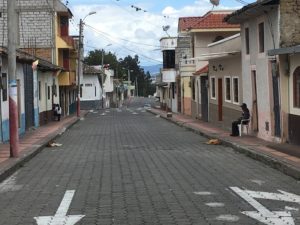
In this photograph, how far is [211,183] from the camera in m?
11.6

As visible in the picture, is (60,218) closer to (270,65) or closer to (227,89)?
(270,65)

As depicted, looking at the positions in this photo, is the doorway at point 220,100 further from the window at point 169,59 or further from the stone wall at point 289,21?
the window at point 169,59

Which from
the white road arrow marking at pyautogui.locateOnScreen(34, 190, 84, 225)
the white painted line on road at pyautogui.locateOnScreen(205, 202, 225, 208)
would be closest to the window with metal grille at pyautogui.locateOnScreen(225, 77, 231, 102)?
the white painted line on road at pyautogui.locateOnScreen(205, 202, 225, 208)

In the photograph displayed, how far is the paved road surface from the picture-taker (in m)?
8.49

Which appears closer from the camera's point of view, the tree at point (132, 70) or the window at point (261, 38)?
the window at point (261, 38)

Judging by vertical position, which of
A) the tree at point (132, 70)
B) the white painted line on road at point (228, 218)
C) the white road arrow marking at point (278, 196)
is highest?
the tree at point (132, 70)

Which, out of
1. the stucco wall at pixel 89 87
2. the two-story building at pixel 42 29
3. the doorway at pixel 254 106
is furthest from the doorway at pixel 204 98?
the stucco wall at pixel 89 87

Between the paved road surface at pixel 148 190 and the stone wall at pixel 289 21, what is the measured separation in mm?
3895

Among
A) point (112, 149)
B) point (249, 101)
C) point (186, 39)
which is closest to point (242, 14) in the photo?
point (249, 101)

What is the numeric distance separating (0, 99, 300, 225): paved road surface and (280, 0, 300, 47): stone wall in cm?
390

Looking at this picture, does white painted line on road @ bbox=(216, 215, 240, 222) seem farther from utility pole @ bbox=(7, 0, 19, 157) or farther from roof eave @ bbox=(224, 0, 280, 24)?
roof eave @ bbox=(224, 0, 280, 24)

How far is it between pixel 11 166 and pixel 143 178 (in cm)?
369

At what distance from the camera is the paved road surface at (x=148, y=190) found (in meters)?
8.49

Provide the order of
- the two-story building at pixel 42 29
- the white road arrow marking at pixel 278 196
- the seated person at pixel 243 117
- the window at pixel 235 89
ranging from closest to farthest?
1. the white road arrow marking at pixel 278 196
2. the seated person at pixel 243 117
3. the window at pixel 235 89
4. the two-story building at pixel 42 29
